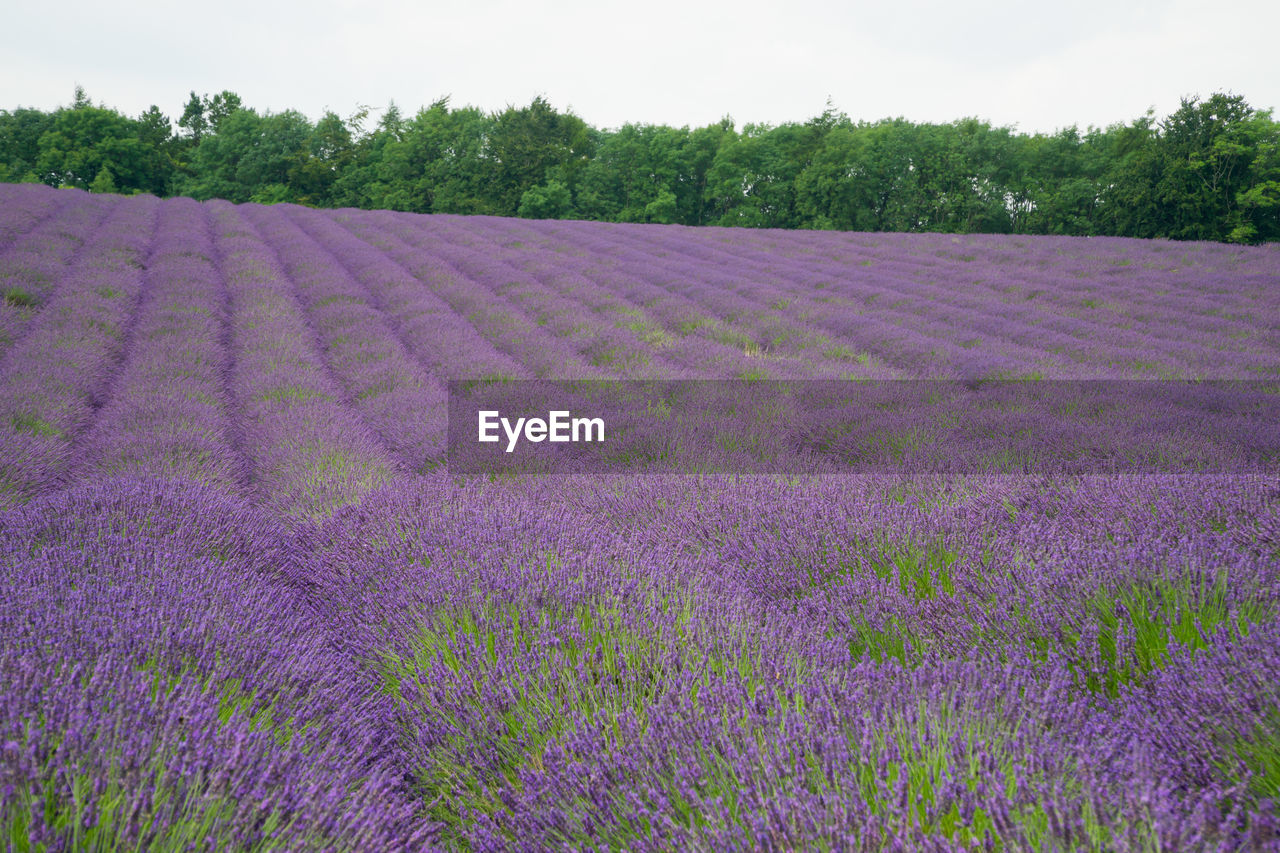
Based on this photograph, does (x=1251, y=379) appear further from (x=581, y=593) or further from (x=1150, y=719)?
(x=581, y=593)

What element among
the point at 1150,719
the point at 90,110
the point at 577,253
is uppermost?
the point at 90,110

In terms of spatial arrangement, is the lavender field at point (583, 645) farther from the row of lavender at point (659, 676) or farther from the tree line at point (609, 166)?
the tree line at point (609, 166)

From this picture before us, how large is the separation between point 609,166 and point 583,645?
34.4m

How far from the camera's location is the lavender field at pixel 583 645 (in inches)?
38.6

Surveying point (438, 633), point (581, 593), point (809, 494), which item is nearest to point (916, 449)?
point (809, 494)

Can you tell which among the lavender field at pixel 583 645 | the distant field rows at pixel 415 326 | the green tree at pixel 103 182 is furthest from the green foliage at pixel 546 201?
the lavender field at pixel 583 645

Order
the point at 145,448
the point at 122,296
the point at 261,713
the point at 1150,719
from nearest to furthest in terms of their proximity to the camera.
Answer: the point at 1150,719 → the point at 261,713 → the point at 145,448 → the point at 122,296

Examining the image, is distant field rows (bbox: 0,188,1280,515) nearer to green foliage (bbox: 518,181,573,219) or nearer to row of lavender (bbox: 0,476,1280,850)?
row of lavender (bbox: 0,476,1280,850)

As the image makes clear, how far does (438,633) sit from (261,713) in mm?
442

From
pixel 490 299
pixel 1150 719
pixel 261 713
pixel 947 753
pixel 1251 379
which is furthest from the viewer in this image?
pixel 490 299

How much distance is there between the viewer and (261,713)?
4.55 feet

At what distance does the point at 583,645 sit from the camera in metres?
1.63

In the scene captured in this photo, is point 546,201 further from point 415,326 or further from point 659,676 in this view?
point 659,676

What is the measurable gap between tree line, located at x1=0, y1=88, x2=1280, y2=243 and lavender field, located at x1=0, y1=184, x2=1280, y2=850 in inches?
1133
